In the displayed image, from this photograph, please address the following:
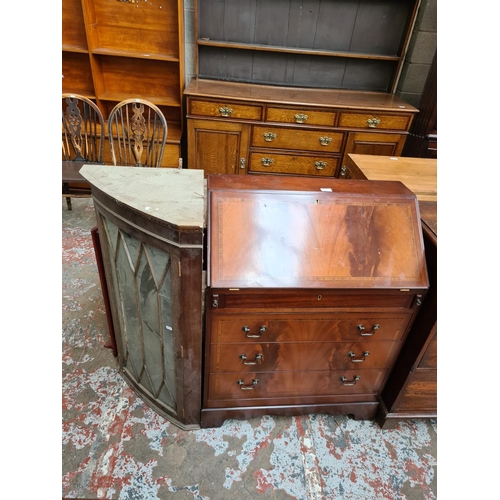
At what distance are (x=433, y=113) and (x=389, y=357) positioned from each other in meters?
2.22

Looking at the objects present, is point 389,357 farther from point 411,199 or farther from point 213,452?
point 213,452

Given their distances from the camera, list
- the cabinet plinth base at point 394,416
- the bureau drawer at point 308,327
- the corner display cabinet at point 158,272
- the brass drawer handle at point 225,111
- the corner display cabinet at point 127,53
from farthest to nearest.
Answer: the brass drawer handle at point 225,111 < the corner display cabinet at point 127,53 < the cabinet plinth base at point 394,416 < the bureau drawer at point 308,327 < the corner display cabinet at point 158,272

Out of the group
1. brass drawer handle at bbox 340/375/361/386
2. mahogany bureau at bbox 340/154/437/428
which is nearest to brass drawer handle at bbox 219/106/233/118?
mahogany bureau at bbox 340/154/437/428

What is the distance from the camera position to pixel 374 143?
3.10 m

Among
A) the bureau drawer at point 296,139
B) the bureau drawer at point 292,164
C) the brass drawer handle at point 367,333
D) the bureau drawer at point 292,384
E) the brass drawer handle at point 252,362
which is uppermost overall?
the bureau drawer at point 296,139

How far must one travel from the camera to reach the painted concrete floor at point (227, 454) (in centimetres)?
137

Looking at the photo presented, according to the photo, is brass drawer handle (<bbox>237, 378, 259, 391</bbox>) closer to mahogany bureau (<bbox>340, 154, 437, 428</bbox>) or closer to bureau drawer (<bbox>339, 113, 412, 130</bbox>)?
mahogany bureau (<bbox>340, 154, 437, 428</bbox>)

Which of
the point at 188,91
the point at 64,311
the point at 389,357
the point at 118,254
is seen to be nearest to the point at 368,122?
the point at 188,91

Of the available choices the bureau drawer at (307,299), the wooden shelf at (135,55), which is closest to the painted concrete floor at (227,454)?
the bureau drawer at (307,299)

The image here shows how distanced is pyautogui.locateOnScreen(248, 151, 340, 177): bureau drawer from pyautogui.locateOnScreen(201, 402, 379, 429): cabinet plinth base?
7.04 feet

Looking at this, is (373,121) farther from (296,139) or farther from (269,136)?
(269,136)

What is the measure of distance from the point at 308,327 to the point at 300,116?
7.04ft

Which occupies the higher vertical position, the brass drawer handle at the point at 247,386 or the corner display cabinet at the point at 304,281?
the corner display cabinet at the point at 304,281

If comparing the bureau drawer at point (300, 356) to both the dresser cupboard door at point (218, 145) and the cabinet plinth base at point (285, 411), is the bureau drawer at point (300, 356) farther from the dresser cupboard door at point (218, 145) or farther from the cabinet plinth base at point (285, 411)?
the dresser cupboard door at point (218, 145)
